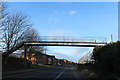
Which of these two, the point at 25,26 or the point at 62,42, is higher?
the point at 25,26

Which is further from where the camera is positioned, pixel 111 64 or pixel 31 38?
pixel 31 38

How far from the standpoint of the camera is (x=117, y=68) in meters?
14.4

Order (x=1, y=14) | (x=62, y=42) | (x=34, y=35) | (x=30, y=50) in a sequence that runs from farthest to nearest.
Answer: (x=30, y=50)
(x=34, y=35)
(x=62, y=42)
(x=1, y=14)

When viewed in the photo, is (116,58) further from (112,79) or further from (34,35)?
(34,35)

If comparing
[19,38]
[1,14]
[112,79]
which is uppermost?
[1,14]

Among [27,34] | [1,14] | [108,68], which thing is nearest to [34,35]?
[27,34]

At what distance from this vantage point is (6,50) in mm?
43531

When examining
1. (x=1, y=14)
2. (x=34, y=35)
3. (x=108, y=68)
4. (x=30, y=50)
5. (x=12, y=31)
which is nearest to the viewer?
(x=108, y=68)

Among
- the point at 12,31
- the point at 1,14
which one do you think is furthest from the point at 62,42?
the point at 1,14

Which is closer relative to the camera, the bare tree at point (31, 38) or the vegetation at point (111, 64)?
the vegetation at point (111, 64)

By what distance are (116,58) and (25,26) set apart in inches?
1277

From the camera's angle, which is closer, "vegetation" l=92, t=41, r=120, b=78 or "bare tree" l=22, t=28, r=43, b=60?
"vegetation" l=92, t=41, r=120, b=78

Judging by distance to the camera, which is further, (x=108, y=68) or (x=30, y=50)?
(x=30, y=50)

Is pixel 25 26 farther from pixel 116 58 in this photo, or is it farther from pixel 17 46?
pixel 116 58
